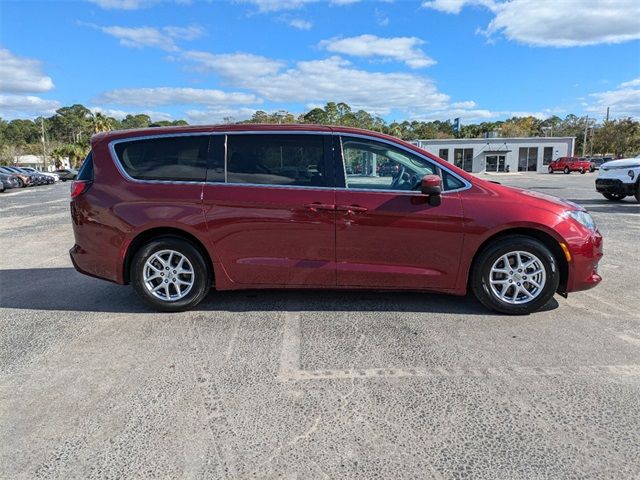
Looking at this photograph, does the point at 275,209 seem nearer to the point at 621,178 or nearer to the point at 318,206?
the point at 318,206

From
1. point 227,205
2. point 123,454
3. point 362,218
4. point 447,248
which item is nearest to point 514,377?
point 447,248

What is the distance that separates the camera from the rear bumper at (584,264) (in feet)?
14.4

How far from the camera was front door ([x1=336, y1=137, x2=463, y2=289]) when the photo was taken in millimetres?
4383

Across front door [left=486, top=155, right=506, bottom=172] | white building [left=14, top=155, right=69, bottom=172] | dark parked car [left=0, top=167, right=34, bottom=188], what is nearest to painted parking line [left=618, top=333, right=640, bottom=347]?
dark parked car [left=0, top=167, right=34, bottom=188]

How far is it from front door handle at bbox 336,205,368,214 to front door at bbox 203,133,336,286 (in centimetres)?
8

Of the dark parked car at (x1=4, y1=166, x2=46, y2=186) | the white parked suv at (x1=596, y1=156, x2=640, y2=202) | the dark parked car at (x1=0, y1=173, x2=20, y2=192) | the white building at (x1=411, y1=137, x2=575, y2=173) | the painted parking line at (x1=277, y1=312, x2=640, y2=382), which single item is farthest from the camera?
the white building at (x1=411, y1=137, x2=575, y2=173)

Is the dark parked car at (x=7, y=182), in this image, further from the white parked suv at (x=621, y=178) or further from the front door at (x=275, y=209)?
the white parked suv at (x=621, y=178)

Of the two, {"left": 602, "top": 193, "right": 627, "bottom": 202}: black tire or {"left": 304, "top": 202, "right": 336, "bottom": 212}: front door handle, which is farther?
{"left": 602, "top": 193, "right": 627, "bottom": 202}: black tire

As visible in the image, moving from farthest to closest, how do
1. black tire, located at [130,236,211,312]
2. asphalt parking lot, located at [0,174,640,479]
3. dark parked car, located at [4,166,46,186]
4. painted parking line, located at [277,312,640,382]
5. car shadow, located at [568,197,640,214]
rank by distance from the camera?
1. dark parked car, located at [4,166,46,186]
2. car shadow, located at [568,197,640,214]
3. black tire, located at [130,236,211,312]
4. painted parking line, located at [277,312,640,382]
5. asphalt parking lot, located at [0,174,640,479]

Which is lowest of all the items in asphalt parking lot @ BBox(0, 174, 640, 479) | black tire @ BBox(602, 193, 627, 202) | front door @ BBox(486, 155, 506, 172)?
asphalt parking lot @ BBox(0, 174, 640, 479)

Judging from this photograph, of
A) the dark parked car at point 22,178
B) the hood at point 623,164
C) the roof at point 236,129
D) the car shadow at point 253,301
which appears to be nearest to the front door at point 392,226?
the roof at point 236,129

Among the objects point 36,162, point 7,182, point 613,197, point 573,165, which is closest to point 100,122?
point 36,162

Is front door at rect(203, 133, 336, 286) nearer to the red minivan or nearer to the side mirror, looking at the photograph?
the red minivan

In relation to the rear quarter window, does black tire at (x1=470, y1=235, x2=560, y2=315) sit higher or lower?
lower
